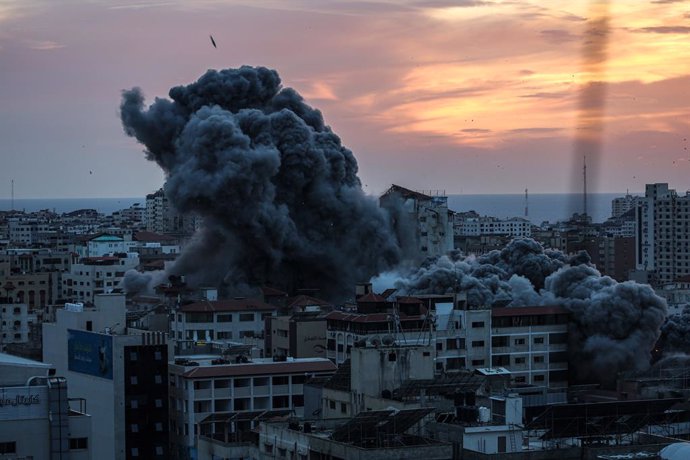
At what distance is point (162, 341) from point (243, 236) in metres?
39.5

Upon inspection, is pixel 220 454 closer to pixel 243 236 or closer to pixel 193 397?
pixel 193 397

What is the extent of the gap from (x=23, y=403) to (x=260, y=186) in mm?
61699

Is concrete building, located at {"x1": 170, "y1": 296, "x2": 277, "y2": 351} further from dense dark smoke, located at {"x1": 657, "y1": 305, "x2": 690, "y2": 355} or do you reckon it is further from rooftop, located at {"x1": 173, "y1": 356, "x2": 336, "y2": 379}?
dense dark smoke, located at {"x1": 657, "y1": 305, "x2": 690, "y2": 355}

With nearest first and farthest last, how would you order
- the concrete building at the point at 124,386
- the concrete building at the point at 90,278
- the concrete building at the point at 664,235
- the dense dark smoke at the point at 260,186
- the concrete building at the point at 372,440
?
the concrete building at the point at 372,440
the concrete building at the point at 124,386
the dense dark smoke at the point at 260,186
the concrete building at the point at 90,278
the concrete building at the point at 664,235

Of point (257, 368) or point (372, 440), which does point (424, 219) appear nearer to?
point (257, 368)

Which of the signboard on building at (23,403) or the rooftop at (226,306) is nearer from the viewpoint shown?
the signboard on building at (23,403)

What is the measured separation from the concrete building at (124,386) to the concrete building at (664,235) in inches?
3397

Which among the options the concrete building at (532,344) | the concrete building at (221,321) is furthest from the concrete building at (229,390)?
the concrete building at (221,321)

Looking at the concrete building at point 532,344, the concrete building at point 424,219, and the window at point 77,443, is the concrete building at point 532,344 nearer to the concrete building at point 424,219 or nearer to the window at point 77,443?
the concrete building at point 424,219

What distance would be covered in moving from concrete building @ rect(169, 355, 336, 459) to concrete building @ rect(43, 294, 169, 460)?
656 millimetres

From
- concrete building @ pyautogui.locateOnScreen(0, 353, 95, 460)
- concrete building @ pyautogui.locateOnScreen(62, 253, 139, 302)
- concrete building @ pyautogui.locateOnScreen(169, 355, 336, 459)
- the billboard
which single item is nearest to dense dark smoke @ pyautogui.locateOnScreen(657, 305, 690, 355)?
concrete building @ pyautogui.locateOnScreen(169, 355, 336, 459)

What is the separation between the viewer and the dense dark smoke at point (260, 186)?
9812 cm

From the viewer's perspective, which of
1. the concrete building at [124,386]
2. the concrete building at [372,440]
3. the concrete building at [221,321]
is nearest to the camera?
the concrete building at [372,440]

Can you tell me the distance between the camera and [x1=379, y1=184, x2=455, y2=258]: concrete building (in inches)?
4493
